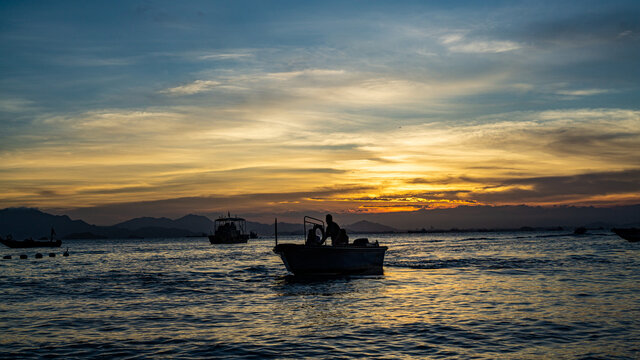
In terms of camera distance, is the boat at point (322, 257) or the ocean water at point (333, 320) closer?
the ocean water at point (333, 320)

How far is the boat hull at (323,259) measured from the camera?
2811 cm

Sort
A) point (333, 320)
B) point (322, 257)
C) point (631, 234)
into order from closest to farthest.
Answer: point (333, 320)
point (322, 257)
point (631, 234)

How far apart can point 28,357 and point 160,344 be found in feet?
9.80

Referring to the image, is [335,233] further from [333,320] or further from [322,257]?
[333,320]

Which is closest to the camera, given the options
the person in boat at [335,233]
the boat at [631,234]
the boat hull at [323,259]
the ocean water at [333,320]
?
the ocean water at [333,320]

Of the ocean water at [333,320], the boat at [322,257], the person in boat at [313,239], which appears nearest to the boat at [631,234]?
the ocean water at [333,320]

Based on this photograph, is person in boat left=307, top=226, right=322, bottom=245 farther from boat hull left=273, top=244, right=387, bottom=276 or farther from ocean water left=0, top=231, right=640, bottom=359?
ocean water left=0, top=231, right=640, bottom=359

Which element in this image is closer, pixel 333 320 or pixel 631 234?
pixel 333 320

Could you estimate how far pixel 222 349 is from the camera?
12.4 m

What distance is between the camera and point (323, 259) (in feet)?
93.5

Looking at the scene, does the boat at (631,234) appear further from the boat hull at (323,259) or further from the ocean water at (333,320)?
the boat hull at (323,259)

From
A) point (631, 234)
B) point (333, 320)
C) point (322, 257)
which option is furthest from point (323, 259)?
point (631, 234)

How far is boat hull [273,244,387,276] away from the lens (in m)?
28.1

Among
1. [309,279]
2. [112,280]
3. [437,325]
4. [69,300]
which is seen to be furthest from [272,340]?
[112,280]
